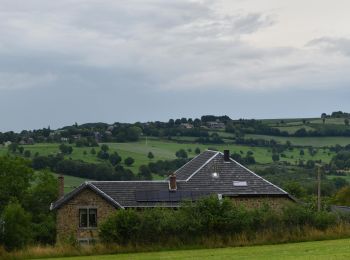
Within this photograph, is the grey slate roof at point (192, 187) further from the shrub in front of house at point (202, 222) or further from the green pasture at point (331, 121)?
the green pasture at point (331, 121)

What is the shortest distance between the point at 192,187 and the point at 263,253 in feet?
95.8

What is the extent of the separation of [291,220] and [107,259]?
8.50 meters

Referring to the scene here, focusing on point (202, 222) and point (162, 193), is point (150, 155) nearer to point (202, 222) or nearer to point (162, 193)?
point (162, 193)

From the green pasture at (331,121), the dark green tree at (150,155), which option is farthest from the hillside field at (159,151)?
the green pasture at (331,121)

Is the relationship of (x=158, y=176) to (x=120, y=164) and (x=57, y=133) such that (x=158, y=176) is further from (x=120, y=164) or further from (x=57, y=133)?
(x=57, y=133)

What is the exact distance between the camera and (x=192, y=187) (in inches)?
2020

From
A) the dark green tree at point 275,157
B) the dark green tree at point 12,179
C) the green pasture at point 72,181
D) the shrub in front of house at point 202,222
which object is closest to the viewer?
the shrub in front of house at point 202,222

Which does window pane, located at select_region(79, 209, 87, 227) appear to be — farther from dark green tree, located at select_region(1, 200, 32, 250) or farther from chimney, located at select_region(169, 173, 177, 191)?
chimney, located at select_region(169, 173, 177, 191)

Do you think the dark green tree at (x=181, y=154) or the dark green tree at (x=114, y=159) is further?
the dark green tree at (x=181, y=154)

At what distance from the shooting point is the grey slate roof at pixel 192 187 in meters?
48.5

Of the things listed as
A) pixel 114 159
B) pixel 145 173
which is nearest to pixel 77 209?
pixel 145 173

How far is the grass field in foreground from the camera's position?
66.4 ft

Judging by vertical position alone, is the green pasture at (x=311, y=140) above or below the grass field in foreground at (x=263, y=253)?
above

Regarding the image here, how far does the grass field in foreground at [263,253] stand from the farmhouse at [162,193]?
68.3 ft
